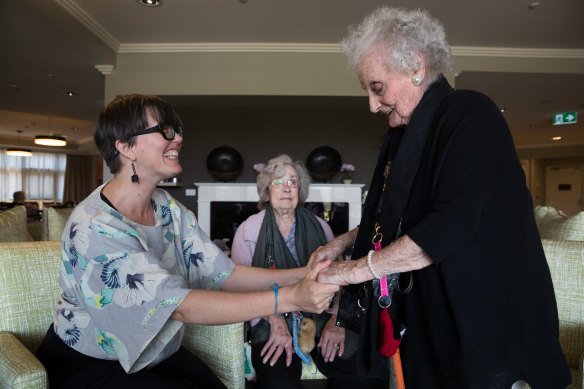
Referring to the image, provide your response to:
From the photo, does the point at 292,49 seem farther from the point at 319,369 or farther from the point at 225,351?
the point at 225,351

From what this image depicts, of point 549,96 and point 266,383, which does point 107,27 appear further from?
point 549,96

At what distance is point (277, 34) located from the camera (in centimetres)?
500

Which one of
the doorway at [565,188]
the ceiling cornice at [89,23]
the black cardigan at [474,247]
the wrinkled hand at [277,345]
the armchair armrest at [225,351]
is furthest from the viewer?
the doorway at [565,188]

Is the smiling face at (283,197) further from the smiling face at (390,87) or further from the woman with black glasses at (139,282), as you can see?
the smiling face at (390,87)

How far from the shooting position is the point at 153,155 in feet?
4.31

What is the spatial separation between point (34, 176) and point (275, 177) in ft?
51.6

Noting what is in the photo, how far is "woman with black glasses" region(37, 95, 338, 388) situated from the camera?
103 centimetres

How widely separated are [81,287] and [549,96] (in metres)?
8.08

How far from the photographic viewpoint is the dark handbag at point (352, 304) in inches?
54.6

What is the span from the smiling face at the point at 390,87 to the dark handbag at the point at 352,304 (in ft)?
1.90

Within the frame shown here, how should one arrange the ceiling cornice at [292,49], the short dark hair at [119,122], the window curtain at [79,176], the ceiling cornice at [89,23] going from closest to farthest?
1. the short dark hair at [119,122]
2. the ceiling cornice at [89,23]
3. the ceiling cornice at [292,49]
4. the window curtain at [79,176]

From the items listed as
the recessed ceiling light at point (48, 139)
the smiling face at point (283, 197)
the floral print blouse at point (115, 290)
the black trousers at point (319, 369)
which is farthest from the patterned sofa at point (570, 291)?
the recessed ceiling light at point (48, 139)

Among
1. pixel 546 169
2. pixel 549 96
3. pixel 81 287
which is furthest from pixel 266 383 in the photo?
pixel 546 169

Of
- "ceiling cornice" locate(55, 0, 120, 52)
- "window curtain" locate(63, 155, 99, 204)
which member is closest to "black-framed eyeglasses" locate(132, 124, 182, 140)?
"ceiling cornice" locate(55, 0, 120, 52)
